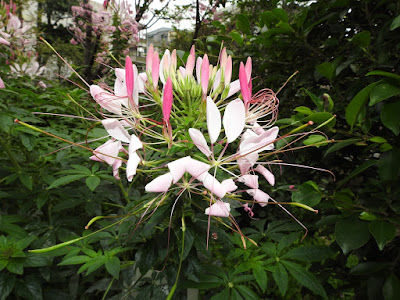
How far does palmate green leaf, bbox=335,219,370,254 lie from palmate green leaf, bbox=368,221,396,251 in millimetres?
26

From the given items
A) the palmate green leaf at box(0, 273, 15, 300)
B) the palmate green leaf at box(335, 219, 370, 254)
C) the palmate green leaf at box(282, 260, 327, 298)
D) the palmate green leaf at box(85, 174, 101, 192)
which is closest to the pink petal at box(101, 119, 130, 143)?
the palmate green leaf at box(85, 174, 101, 192)

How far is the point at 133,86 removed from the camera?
561 millimetres

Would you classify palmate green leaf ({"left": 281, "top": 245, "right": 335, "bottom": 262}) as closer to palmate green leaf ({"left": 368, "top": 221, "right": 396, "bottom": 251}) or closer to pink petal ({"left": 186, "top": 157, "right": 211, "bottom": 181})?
palmate green leaf ({"left": 368, "top": 221, "right": 396, "bottom": 251})

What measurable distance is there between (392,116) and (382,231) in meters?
0.30

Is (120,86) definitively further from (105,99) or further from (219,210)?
(219,210)

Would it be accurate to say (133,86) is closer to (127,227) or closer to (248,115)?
(248,115)

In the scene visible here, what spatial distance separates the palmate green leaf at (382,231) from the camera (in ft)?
2.25

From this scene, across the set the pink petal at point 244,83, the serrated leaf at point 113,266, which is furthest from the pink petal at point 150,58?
the serrated leaf at point 113,266

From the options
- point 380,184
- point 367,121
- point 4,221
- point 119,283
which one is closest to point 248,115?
point 367,121

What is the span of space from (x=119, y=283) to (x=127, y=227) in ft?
1.12

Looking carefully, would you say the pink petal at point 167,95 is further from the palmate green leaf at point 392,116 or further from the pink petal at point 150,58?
the palmate green leaf at point 392,116

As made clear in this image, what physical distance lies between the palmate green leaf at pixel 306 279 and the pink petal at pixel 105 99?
30.4 inches

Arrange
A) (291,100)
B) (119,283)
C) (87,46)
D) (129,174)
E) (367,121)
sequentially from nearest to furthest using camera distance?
(129,174)
(367,121)
(119,283)
(291,100)
(87,46)

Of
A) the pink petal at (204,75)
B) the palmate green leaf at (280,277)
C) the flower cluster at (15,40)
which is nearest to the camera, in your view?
the pink petal at (204,75)
